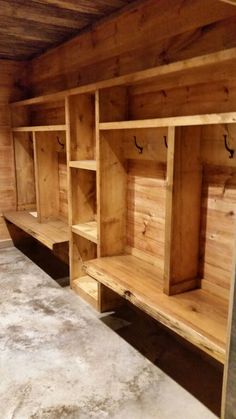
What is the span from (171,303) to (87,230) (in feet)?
3.78

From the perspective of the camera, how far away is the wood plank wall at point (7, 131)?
4.04 m

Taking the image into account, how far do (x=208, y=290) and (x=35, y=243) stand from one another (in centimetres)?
298

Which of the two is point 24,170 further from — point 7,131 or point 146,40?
point 146,40

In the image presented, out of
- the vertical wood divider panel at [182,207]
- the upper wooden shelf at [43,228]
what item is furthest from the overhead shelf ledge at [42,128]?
the vertical wood divider panel at [182,207]

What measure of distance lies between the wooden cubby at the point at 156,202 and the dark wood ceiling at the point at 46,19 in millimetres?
556

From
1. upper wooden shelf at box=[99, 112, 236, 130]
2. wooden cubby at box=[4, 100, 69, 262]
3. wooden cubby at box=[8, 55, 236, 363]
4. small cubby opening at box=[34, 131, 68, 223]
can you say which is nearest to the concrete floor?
wooden cubby at box=[8, 55, 236, 363]

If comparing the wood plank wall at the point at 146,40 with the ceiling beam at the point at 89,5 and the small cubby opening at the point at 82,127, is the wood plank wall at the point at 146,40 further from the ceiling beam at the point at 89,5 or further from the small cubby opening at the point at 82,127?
the small cubby opening at the point at 82,127

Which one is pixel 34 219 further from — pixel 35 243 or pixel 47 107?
pixel 47 107

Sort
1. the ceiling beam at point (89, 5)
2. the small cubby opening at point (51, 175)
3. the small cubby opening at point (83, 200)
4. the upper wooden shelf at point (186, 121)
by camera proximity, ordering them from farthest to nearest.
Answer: the small cubby opening at point (51, 175) → the small cubby opening at point (83, 200) → the ceiling beam at point (89, 5) → the upper wooden shelf at point (186, 121)

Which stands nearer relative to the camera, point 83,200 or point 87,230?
point 87,230

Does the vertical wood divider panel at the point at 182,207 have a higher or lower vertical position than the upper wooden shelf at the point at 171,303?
higher

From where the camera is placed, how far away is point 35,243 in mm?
4500

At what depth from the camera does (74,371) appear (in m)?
2.01

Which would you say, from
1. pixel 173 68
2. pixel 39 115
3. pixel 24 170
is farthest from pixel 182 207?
pixel 24 170
